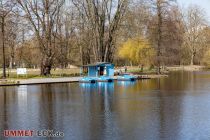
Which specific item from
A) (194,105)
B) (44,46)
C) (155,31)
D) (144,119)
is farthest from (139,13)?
(144,119)

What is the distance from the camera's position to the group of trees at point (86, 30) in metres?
58.1

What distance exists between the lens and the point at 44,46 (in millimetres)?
58656

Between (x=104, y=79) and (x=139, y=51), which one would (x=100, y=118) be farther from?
(x=139, y=51)

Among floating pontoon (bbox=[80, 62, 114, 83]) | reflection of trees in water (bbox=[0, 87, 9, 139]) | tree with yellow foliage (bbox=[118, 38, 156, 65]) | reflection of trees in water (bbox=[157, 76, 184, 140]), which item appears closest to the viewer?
reflection of trees in water (bbox=[157, 76, 184, 140])

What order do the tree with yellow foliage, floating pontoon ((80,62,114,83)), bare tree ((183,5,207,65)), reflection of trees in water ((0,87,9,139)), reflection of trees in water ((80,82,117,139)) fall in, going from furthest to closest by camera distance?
bare tree ((183,5,207,65)) < the tree with yellow foliage < floating pontoon ((80,62,114,83)) < reflection of trees in water ((0,87,9,139)) < reflection of trees in water ((80,82,117,139))

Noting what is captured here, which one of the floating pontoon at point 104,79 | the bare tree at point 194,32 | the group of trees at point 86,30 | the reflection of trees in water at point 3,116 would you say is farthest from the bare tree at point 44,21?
the bare tree at point 194,32

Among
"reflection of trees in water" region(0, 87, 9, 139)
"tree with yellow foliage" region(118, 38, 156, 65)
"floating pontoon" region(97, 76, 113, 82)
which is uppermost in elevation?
"tree with yellow foliage" region(118, 38, 156, 65)

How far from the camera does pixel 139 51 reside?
6944 centimetres

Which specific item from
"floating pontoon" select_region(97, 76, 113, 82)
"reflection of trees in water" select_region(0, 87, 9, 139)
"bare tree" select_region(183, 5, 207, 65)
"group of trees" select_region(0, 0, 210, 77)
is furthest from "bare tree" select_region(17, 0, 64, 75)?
"bare tree" select_region(183, 5, 207, 65)

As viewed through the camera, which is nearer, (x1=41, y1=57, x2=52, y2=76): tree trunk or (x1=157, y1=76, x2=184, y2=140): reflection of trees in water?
(x1=157, y1=76, x2=184, y2=140): reflection of trees in water

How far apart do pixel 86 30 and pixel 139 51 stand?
10431mm

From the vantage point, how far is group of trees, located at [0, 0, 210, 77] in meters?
58.1

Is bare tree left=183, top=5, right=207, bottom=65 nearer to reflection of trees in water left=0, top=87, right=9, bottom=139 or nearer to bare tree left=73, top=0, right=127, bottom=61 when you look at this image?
bare tree left=73, top=0, right=127, bottom=61

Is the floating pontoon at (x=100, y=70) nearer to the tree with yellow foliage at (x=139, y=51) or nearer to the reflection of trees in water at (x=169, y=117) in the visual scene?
the tree with yellow foliage at (x=139, y=51)
